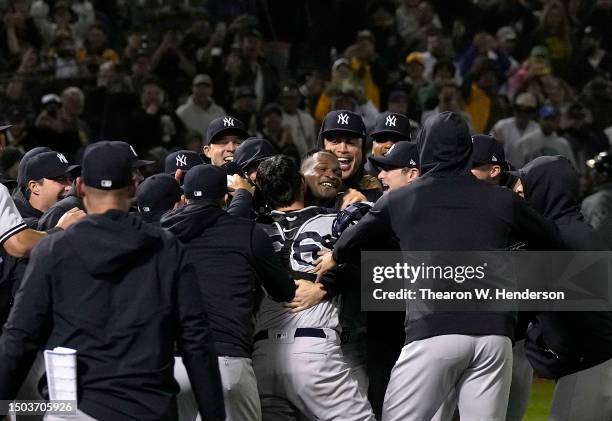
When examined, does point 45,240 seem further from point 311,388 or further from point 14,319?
point 311,388

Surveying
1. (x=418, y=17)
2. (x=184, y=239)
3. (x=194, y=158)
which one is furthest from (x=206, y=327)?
(x=418, y=17)

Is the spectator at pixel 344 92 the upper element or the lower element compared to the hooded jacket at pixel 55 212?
lower

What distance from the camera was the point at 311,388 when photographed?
6168mm

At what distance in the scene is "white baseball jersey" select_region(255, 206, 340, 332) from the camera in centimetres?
633

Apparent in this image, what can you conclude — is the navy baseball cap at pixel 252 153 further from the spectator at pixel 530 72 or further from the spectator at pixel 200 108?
the spectator at pixel 530 72

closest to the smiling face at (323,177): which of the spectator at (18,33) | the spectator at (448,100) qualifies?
the spectator at (448,100)

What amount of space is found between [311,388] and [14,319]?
204 centimetres

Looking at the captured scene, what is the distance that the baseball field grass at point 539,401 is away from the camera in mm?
9594

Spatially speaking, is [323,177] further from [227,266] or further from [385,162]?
[227,266]

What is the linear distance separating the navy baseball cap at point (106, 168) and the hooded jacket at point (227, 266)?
3.95 ft

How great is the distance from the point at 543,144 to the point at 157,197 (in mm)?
8492

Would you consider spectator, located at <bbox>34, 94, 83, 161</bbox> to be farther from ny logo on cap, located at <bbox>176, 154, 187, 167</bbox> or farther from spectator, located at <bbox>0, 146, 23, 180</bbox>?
ny logo on cap, located at <bbox>176, 154, 187, 167</bbox>

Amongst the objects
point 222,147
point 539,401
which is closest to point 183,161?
point 222,147

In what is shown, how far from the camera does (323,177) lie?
6.63 meters
